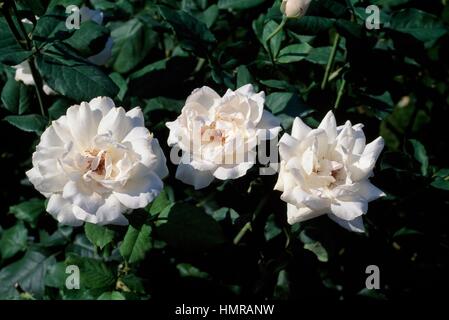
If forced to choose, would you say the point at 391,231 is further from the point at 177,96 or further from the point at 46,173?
the point at 46,173

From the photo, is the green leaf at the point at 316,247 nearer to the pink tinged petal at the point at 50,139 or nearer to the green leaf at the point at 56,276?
the pink tinged petal at the point at 50,139

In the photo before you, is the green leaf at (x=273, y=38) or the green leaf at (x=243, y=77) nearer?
the green leaf at (x=243, y=77)

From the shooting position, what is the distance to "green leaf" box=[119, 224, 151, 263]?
4.63ft

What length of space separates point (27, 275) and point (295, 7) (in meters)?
1.23

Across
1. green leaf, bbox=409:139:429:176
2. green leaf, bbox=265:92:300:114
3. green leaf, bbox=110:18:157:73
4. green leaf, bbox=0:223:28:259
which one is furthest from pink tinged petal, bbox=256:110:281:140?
green leaf, bbox=0:223:28:259

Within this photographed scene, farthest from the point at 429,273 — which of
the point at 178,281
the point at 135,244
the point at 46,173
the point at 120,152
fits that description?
the point at 46,173

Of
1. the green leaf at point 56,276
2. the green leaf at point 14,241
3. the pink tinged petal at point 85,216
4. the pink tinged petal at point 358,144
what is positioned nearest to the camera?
the pink tinged petal at point 85,216

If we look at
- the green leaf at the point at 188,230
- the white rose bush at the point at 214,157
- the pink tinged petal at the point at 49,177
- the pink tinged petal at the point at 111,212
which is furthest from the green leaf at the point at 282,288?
the pink tinged petal at the point at 49,177

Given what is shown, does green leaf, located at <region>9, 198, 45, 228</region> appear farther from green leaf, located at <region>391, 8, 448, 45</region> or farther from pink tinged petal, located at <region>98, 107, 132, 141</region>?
green leaf, located at <region>391, 8, 448, 45</region>

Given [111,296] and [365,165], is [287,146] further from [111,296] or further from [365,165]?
[111,296]

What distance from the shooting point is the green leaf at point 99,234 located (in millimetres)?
1302

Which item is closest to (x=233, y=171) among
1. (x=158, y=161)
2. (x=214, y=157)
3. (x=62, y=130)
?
(x=214, y=157)

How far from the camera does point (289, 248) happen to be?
1546 mm

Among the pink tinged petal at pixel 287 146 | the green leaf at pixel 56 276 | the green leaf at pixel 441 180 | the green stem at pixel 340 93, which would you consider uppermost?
the pink tinged petal at pixel 287 146
